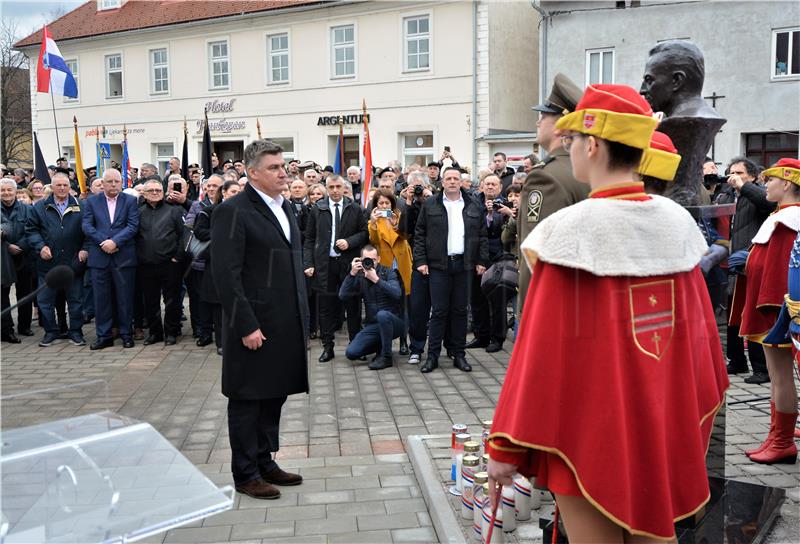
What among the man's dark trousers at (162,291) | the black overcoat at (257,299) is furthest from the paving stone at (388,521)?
the man's dark trousers at (162,291)

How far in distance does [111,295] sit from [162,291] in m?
0.63

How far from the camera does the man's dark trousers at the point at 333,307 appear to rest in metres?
8.99

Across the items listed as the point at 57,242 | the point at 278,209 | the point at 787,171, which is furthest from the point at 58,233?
the point at 787,171

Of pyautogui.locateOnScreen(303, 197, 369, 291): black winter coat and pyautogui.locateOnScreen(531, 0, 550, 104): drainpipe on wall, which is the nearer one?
pyautogui.locateOnScreen(303, 197, 369, 291): black winter coat

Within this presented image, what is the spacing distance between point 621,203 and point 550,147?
58.0 inches

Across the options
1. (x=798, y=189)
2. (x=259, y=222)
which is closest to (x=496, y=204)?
(x=798, y=189)

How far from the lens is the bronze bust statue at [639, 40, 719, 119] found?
158 inches

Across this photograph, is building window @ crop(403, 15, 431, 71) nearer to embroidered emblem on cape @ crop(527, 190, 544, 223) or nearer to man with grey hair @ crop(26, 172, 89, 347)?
man with grey hair @ crop(26, 172, 89, 347)

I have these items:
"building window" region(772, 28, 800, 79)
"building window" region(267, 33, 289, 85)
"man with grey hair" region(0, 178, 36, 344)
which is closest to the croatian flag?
"man with grey hair" region(0, 178, 36, 344)

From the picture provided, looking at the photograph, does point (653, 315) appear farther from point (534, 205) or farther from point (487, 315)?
point (487, 315)

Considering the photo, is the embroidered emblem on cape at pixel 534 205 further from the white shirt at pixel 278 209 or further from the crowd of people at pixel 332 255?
the crowd of people at pixel 332 255

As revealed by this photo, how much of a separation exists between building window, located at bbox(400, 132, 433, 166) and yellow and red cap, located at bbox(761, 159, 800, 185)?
20.4 meters

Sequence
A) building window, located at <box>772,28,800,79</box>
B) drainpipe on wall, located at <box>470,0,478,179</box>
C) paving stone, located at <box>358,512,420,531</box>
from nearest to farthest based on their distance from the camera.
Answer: paving stone, located at <box>358,512,420,531</box> < building window, located at <box>772,28,800,79</box> < drainpipe on wall, located at <box>470,0,478,179</box>

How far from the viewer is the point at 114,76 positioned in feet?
100
